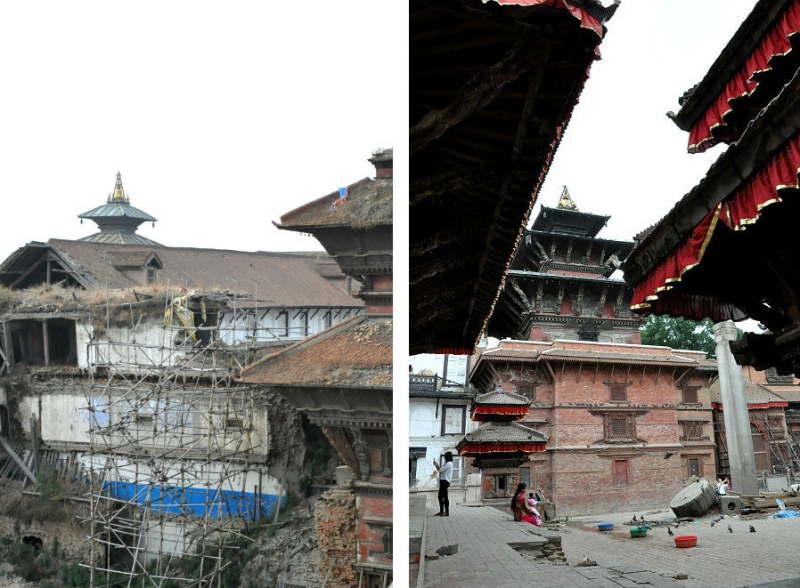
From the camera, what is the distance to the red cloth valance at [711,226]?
4.98 feet

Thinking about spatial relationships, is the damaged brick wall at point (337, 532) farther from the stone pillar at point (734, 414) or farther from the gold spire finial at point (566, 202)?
the gold spire finial at point (566, 202)

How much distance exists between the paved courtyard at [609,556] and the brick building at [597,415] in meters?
0.86

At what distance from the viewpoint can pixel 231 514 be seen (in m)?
2.42

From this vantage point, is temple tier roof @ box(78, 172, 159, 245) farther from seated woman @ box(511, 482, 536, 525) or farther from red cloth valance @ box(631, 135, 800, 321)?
seated woman @ box(511, 482, 536, 525)

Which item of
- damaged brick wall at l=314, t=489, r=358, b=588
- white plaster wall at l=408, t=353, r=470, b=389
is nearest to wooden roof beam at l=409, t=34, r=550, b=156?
damaged brick wall at l=314, t=489, r=358, b=588

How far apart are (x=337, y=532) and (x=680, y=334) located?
263 inches

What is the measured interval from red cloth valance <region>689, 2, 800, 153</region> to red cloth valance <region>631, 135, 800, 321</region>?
1037 millimetres

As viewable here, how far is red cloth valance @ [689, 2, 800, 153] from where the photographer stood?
2402 mm

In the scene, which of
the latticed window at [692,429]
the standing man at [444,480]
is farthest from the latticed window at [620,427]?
the standing man at [444,480]

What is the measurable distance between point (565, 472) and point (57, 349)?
192 inches

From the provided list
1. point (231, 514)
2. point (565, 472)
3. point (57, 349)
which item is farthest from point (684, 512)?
point (57, 349)

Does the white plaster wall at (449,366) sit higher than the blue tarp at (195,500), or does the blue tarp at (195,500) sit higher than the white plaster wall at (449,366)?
the white plaster wall at (449,366)

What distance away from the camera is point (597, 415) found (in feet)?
18.6

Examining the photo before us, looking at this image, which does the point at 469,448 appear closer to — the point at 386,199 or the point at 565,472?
the point at 565,472
